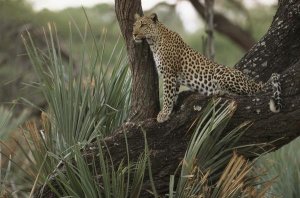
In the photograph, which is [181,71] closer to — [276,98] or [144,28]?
[144,28]

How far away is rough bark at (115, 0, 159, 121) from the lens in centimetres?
568

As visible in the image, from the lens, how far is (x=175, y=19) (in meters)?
15.6

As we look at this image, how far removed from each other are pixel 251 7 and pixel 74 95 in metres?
12.2

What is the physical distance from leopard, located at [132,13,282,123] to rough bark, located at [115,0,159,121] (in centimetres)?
6

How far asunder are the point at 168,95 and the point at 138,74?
25 cm

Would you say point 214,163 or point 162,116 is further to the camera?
point 162,116

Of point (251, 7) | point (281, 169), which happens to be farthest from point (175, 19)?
point (281, 169)

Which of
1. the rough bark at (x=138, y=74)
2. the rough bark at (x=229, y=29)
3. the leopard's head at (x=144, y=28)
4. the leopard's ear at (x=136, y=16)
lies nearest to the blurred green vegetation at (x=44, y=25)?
the rough bark at (x=229, y=29)

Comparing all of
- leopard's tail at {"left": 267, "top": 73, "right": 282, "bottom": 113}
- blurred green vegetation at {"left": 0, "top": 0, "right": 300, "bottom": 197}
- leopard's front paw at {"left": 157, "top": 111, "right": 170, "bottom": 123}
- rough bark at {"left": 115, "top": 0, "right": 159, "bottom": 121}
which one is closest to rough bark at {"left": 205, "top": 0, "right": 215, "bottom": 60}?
blurred green vegetation at {"left": 0, "top": 0, "right": 300, "bottom": 197}

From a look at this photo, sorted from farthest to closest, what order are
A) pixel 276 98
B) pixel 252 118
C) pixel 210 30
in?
pixel 210 30
pixel 252 118
pixel 276 98

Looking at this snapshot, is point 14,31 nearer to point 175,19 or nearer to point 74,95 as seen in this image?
point 175,19

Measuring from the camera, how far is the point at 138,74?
18.8 feet

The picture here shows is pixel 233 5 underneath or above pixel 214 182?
above

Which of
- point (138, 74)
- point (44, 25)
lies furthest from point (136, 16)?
point (44, 25)
